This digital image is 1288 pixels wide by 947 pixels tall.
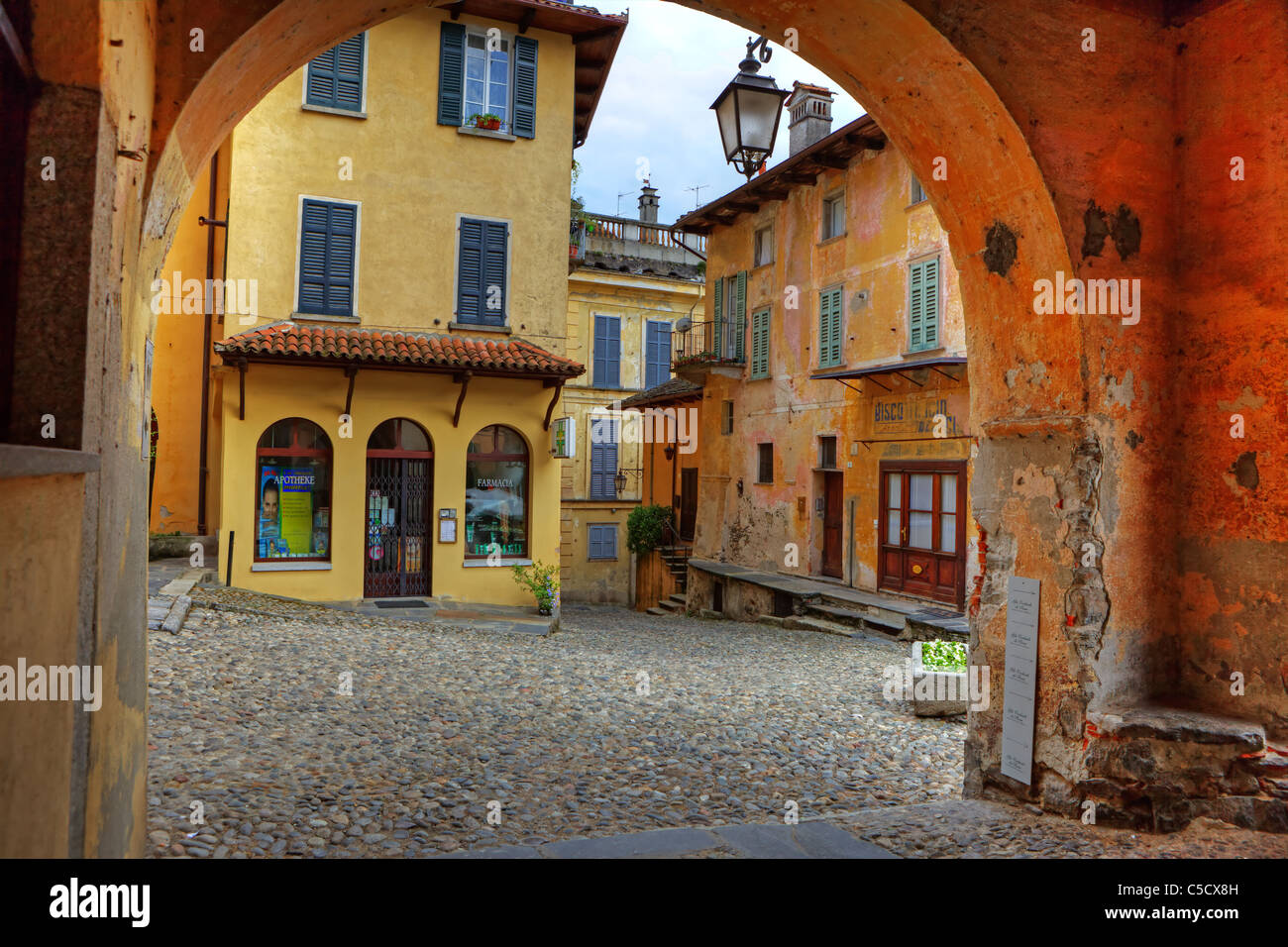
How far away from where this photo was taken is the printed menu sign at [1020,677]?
4.09 metres

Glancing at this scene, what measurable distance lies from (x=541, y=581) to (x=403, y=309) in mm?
4644

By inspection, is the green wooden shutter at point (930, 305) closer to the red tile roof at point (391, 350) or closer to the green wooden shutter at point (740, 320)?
the red tile roof at point (391, 350)

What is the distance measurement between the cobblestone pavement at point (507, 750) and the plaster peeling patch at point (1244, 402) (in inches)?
71.4

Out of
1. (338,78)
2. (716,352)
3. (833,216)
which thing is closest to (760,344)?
(716,352)

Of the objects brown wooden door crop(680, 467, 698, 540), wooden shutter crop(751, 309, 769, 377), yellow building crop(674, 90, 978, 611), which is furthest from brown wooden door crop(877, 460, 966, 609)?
brown wooden door crop(680, 467, 698, 540)

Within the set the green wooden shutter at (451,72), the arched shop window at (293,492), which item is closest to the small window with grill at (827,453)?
the green wooden shutter at (451,72)

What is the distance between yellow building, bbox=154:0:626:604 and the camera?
12.3m

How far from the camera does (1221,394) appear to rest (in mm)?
3902

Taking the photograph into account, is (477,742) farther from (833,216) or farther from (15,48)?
(833,216)

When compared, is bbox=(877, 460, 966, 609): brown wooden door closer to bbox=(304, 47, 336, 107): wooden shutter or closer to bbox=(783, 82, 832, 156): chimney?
bbox=(783, 82, 832, 156): chimney

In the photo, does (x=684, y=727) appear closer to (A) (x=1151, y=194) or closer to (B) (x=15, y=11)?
(A) (x=1151, y=194)

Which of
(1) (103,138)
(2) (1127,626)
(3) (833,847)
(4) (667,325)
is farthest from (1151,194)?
(4) (667,325)

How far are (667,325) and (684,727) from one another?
19.4m

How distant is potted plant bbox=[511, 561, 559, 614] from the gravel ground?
2.91 metres
